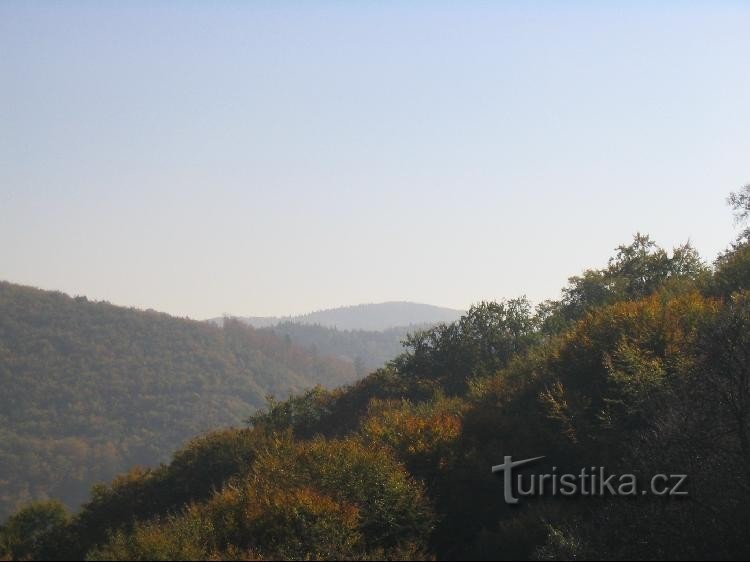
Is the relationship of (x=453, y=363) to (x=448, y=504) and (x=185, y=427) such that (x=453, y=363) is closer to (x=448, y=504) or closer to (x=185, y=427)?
(x=448, y=504)

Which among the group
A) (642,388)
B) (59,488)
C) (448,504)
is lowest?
(59,488)

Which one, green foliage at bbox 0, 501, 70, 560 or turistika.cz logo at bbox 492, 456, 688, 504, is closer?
turistika.cz logo at bbox 492, 456, 688, 504

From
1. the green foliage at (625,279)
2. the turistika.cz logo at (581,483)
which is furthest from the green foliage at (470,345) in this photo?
the turistika.cz logo at (581,483)

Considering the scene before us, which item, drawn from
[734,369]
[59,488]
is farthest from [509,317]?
[59,488]

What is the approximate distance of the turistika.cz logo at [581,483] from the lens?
19.8 m

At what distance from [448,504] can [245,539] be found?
27.0 ft

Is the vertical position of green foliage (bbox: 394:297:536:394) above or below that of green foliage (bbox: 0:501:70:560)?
above

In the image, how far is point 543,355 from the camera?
1409 inches

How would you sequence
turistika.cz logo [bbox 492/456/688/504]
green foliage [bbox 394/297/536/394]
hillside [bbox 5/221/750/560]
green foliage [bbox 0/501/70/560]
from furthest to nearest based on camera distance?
green foliage [bbox 394/297/536/394], green foliage [bbox 0/501/70/560], turistika.cz logo [bbox 492/456/688/504], hillside [bbox 5/221/750/560]

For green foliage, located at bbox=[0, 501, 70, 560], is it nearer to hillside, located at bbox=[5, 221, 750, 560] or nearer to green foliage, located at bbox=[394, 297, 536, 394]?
hillside, located at bbox=[5, 221, 750, 560]

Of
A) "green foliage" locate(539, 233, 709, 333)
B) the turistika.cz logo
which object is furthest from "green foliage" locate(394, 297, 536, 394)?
the turistika.cz logo

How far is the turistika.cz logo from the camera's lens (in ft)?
65.0

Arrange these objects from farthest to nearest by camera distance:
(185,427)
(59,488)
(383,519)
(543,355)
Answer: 1. (185,427)
2. (59,488)
3. (543,355)
4. (383,519)

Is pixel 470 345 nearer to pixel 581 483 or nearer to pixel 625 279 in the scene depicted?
pixel 625 279
